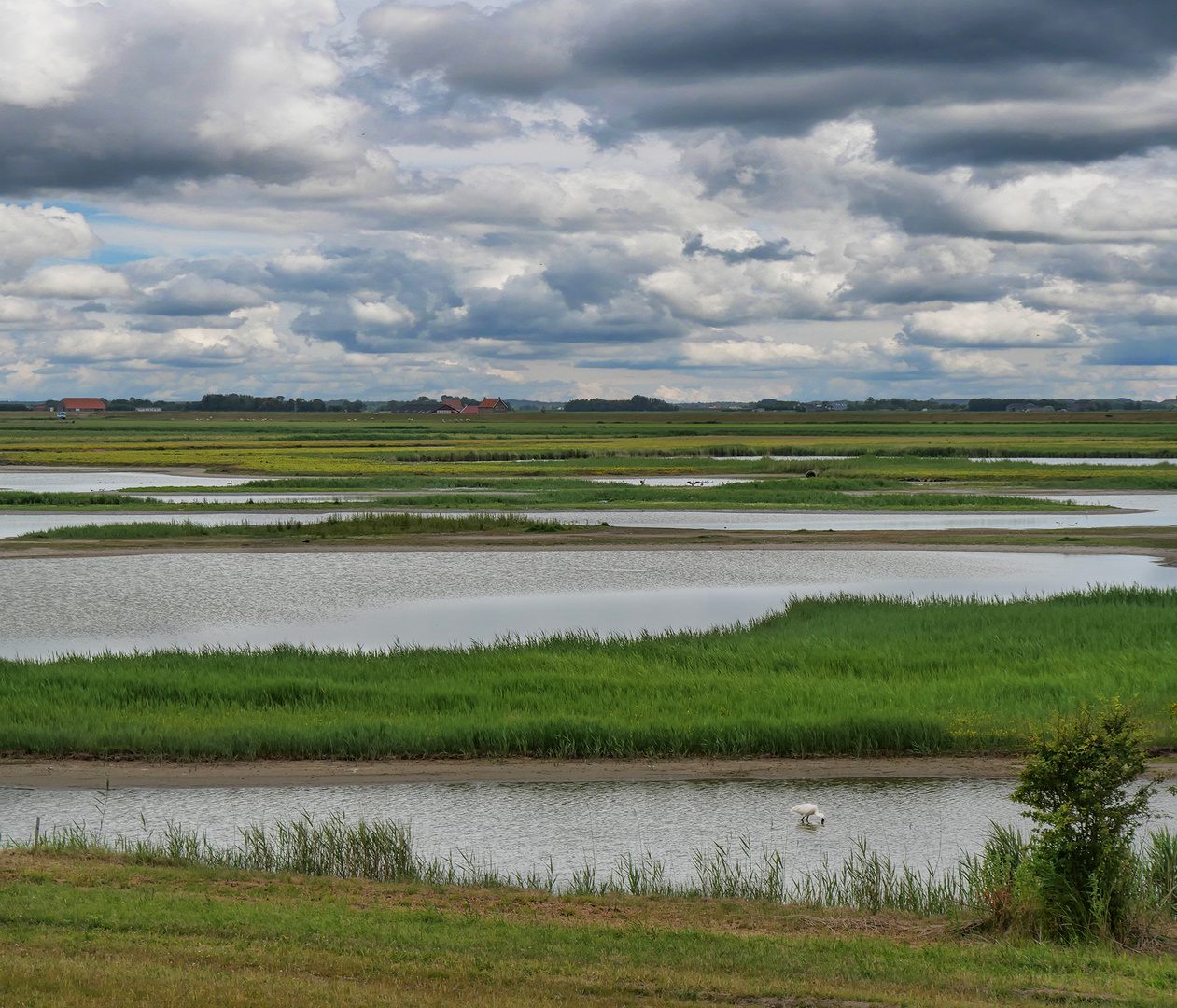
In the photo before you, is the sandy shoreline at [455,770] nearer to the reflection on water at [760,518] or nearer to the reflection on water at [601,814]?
the reflection on water at [601,814]

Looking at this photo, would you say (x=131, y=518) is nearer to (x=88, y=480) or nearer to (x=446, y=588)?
(x=446, y=588)

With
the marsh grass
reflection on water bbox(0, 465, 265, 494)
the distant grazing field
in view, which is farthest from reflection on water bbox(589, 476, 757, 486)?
the marsh grass

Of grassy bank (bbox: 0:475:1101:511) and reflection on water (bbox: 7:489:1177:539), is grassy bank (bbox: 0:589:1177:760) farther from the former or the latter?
grassy bank (bbox: 0:475:1101:511)

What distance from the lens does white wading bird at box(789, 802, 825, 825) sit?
544 inches

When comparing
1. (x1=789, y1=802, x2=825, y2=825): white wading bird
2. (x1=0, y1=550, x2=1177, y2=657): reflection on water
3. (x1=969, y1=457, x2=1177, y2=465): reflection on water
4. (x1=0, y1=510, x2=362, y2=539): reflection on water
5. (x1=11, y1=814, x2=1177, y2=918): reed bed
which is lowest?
(x1=11, y1=814, x2=1177, y2=918): reed bed

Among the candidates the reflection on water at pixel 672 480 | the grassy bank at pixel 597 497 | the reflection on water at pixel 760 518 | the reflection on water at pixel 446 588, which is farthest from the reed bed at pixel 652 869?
the reflection on water at pixel 672 480

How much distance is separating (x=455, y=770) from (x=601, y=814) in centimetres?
276

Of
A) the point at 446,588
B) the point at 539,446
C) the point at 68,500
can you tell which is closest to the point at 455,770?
the point at 446,588

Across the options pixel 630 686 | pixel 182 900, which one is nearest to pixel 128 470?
pixel 630 686

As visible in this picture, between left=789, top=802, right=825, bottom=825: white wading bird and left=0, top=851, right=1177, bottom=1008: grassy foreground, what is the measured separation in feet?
10.4

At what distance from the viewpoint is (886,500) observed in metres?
60.8

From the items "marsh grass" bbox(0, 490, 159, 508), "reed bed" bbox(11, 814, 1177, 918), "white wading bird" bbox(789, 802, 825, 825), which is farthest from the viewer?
"marsh grass" bbox(0, 490, 159, 508)

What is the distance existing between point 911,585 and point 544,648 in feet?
50.7

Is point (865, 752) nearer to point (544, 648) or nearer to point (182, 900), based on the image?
point (544, 648)
